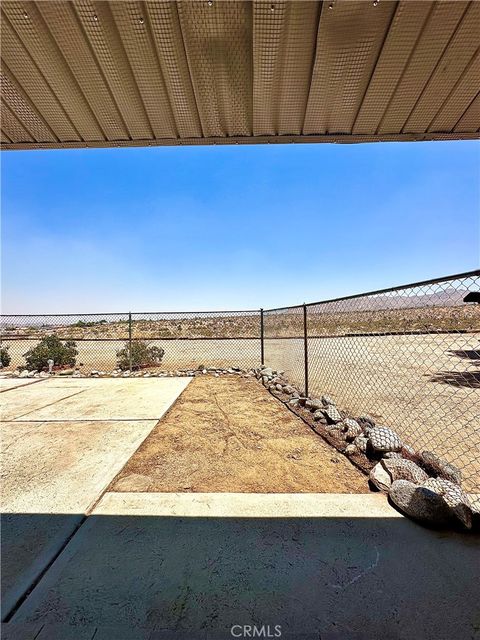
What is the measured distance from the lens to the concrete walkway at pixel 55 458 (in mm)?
1544

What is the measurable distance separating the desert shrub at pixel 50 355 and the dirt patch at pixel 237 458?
6.77 meters

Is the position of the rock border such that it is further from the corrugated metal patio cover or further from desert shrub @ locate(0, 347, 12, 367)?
desert shrub @ locate(0, 347, 12, 367)

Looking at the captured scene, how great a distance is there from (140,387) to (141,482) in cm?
376

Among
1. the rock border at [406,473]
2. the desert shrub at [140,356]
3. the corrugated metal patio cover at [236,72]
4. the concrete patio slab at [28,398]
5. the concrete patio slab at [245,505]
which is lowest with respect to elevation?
the concrete patio slab at [245,505]

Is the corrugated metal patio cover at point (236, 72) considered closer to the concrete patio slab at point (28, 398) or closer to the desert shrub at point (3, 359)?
the concrete patio slab at point (28, 398)

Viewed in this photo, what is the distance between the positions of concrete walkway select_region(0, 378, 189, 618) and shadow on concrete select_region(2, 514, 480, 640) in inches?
1.0

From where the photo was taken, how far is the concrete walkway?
1544mm

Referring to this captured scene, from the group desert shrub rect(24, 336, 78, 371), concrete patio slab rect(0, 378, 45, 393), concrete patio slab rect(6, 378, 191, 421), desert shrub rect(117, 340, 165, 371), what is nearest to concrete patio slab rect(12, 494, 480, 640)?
concrete patio slab rect(6, 378, 191, 421)

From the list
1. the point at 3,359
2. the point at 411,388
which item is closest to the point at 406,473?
the point at 411,388

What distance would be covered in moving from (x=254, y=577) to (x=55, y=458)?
83.6 inches

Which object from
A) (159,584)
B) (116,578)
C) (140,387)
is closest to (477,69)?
(159,584)

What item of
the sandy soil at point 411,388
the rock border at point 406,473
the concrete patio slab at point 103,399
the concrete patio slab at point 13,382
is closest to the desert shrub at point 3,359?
the sandy soil at point 411,388

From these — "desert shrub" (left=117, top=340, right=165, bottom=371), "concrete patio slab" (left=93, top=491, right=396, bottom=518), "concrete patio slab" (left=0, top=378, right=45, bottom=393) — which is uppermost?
"desert shrub" (left=117, top=340, right=165, bottom=371)

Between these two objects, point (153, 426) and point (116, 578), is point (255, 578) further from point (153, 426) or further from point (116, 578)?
point (153, 426)
